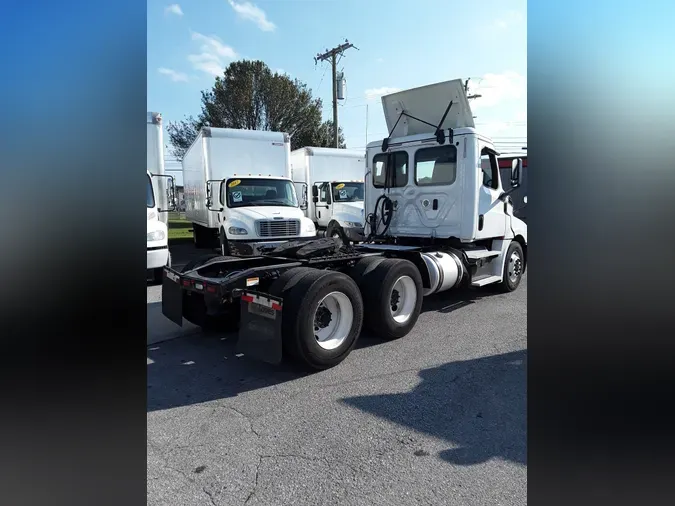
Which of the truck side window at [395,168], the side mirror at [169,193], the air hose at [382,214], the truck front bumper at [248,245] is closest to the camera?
the truck side window at [395,168]

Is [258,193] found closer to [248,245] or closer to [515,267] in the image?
[248,245]

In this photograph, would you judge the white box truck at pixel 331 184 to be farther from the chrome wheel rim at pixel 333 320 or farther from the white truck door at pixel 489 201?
the chrome wheel rim at pixel 333 320

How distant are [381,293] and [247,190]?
298 inches

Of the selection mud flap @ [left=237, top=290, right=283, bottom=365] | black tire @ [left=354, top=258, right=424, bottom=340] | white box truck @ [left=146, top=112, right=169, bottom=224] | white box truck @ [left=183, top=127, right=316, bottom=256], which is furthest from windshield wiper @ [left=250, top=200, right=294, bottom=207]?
mud flap @ [left=237, top=290, right=283, bottom=365]

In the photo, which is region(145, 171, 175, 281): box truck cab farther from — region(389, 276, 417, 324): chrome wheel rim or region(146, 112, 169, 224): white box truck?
region(389, 276, 417, 324): chrome wheel rim

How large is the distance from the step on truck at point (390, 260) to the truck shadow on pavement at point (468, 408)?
100cm

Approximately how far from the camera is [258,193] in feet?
39.2

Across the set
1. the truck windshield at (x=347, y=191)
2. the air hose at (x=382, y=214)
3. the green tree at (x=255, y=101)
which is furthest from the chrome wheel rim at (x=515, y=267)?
the green tree at (x=255, y=101)

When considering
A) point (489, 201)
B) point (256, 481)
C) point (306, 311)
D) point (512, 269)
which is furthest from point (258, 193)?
point (256, 481)

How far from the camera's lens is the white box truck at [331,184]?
1540 centimetres

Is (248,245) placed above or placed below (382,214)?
below
